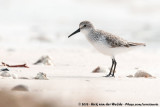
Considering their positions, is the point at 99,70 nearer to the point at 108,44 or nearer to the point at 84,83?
the point at 108,44

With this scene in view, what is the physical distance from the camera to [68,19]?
801 inches

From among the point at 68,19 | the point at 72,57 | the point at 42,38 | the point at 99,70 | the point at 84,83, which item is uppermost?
the point at 68,19

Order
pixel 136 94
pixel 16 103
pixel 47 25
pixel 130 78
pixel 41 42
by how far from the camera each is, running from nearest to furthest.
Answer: pixel 16 103
pixel 136 94
pixel 130 78
pixel 41 42
pixel 47 25

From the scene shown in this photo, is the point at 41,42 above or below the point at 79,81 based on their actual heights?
above

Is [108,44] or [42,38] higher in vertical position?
[42,38]

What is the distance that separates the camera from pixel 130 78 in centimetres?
789

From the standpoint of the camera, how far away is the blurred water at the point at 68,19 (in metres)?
16.5

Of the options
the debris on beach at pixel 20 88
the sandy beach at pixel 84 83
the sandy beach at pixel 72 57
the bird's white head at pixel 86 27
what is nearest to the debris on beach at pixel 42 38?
the sandy beach at pixel 72 57

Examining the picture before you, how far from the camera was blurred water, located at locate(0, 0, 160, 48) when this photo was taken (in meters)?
16.5

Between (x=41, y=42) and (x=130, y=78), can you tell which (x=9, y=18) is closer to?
(x=41, y=42)

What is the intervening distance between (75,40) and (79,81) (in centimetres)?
912

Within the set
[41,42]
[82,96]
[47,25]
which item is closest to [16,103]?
[82,96]

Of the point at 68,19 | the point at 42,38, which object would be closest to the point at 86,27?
the point at 42,38

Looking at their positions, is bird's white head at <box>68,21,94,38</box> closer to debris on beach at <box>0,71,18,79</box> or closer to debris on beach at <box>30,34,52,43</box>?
debris on beach at <box>0,71,18,79</box>
